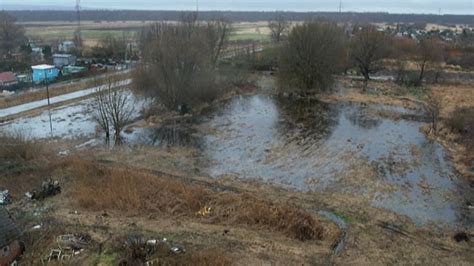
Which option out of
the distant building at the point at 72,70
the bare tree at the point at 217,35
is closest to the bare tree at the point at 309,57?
the bare tree at the point at 217,35

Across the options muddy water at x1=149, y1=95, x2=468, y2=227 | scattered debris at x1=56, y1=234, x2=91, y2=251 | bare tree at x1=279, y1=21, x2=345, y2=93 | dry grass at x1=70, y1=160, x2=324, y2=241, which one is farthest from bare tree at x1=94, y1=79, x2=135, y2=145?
bare tree at x1=279, y1=21, x2=345, y2=93

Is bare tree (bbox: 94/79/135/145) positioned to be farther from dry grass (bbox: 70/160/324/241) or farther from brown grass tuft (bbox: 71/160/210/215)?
dry grass (bbox: 70/160/324/241)

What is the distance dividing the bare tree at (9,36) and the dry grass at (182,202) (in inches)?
1933

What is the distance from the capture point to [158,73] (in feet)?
98.8

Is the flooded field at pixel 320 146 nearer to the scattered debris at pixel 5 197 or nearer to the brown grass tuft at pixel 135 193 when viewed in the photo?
Result: the brown grass tuft at pixel 135 193

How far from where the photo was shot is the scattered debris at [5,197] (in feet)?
57.4

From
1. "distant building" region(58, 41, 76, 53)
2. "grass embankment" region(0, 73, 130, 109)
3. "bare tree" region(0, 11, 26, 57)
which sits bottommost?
"grass embankment" region(0, 73, 130, 109)

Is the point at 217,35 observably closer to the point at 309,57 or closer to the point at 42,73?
the point at 309,57

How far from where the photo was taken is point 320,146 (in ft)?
82.8

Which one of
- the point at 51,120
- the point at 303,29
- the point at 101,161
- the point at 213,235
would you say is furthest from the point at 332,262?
the point at 303,29

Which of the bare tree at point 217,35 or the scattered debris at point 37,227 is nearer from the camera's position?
the scattered debris at point 37,227

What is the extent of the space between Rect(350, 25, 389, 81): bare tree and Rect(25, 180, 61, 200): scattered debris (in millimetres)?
33636

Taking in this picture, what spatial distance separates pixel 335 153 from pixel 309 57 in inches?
605

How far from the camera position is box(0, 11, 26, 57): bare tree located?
61.9 m
